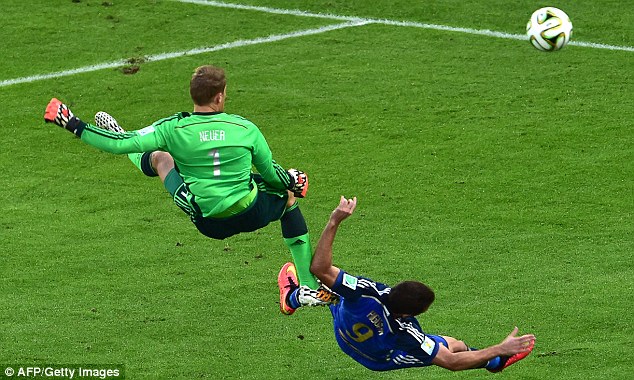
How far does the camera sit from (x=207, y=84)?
33.1ft

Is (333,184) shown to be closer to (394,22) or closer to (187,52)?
(187,52)

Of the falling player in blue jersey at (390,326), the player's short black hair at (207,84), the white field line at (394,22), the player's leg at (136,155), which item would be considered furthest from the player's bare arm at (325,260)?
the white field line at (394,22)

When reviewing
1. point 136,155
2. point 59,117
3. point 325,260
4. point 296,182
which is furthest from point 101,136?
point 325,260

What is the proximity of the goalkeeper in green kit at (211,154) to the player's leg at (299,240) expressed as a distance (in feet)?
1.33

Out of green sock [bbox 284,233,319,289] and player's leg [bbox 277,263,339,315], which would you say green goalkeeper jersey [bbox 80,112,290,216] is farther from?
player's leg [bbox 277,263,339,315]

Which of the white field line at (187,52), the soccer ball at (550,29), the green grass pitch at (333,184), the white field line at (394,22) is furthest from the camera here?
the white field line at (394,22)

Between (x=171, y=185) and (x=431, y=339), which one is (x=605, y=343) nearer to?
(x=431, y=339)

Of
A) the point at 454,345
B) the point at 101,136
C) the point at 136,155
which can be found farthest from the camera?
the point at 136,155

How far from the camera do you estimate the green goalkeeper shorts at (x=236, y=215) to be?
10461 mm

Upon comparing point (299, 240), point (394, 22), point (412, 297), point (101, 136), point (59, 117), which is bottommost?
point (394, 22)

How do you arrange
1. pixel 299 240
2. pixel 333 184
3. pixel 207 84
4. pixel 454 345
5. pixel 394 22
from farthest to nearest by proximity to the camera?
pixel 394 22, pixel 333 184, pixel 299 240, pixel 454 345, pixel 207 84

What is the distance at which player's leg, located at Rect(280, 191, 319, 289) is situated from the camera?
11172 millimetres

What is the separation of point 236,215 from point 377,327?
1508 mm

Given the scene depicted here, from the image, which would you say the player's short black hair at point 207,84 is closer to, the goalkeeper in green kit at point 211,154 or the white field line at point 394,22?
the goalkeeper in green kit at point 211,154
